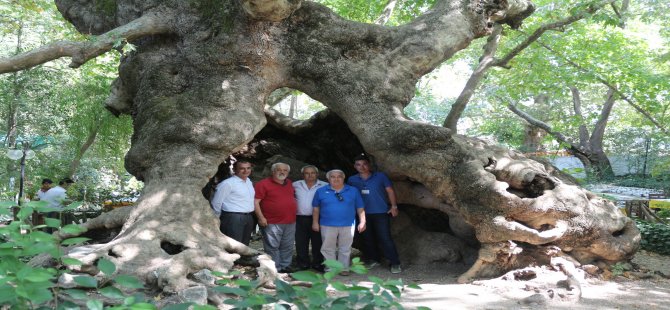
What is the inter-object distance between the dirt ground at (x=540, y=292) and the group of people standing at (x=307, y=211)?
548mm

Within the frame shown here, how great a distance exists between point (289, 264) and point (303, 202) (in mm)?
799

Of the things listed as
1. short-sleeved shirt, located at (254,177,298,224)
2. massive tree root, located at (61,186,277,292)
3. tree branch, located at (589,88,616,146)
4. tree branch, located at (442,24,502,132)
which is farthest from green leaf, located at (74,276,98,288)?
tree branch, located at (589,88,616,146)

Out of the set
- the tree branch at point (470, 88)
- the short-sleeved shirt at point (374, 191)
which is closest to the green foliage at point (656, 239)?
the tree branch at point (470, 88)

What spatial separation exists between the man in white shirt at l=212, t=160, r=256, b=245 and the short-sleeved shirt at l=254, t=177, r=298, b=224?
0.24 m

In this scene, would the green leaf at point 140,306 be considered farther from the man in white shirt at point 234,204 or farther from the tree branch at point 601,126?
the tree branch at point 601,126

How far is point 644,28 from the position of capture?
21.3 m

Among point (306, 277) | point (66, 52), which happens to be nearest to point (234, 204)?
point (66, 52)

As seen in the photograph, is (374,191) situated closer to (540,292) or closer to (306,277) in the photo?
(540,292)

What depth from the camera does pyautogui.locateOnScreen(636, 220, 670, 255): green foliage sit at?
9.82 meters

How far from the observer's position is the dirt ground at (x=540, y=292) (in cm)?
562

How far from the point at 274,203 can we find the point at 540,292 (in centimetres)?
318

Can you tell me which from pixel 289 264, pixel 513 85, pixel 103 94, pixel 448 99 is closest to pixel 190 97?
pixel 289 264

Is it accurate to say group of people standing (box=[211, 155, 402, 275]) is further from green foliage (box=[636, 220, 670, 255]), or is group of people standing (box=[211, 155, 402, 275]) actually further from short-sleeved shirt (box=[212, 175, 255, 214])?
green foliage (box=[636, 220, 670, 255])

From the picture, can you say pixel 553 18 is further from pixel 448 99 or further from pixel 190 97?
pixel 448 99
